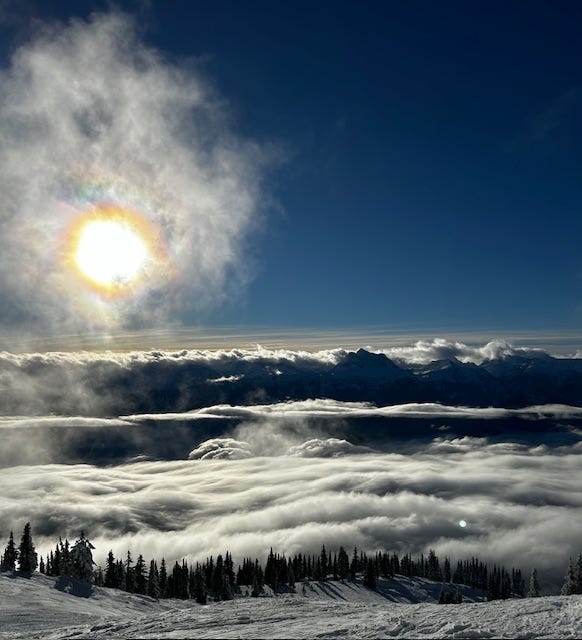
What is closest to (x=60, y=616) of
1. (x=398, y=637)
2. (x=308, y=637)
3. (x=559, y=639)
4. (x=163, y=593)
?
(x=308, y=637)

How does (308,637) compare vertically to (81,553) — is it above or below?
above

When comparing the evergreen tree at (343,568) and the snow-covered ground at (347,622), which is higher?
the snow-covered ground at (347,622)

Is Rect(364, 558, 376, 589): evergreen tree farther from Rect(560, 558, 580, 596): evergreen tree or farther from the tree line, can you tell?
Rect(560, 558, 580, 596): evergreen tree

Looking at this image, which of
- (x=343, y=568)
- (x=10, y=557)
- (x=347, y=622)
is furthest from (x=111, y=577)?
(x=347, y=622)

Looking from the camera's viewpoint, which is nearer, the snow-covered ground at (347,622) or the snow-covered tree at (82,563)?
the snow-covered ground at (347,622)

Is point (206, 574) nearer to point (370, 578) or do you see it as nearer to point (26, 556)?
point (370, 578)

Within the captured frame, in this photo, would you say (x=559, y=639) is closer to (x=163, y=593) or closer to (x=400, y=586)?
(x=163, y=593)

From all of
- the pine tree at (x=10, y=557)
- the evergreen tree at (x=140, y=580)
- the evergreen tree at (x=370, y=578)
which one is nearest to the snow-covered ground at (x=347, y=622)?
the pine tree at (x=10, y=557)

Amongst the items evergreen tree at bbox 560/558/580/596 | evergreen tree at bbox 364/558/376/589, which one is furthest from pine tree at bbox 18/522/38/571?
evergreen tree at bbox 560/558/580/596

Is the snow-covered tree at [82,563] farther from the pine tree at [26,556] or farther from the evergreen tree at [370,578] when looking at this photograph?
the evergreen tree at [370,578]
